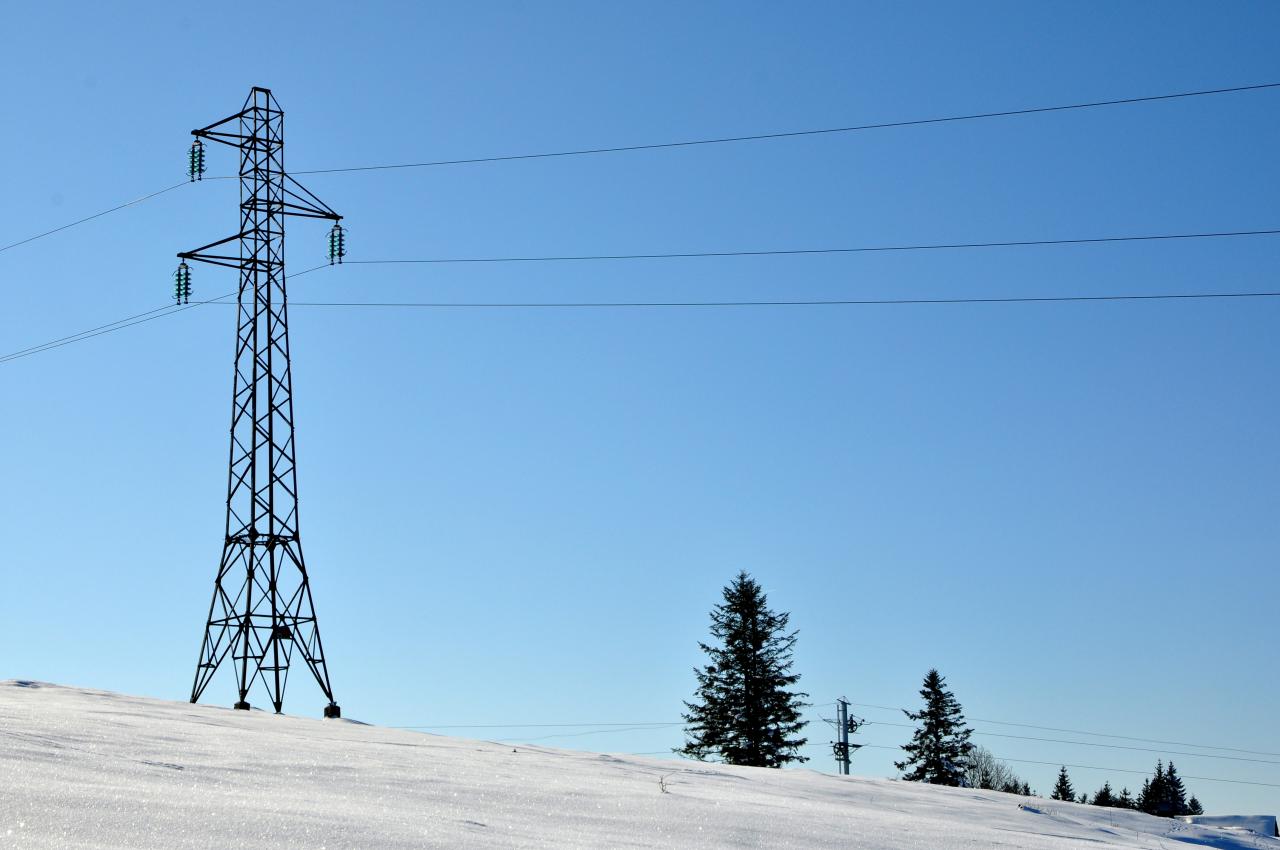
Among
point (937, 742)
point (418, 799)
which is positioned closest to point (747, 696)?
point (937, 742)

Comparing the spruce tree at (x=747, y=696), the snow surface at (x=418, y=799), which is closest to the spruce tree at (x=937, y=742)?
the spruce tree at (x=747, y=696)

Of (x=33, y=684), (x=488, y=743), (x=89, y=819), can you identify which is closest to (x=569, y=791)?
(x=89, y=819)

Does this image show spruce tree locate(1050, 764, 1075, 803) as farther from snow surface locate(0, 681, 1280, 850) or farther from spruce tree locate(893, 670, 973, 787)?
snow surface locate(0, 681, 1280, 850)

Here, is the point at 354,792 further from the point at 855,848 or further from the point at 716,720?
the point at 716,720

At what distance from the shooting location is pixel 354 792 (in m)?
7.79

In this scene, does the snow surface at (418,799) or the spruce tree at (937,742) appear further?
the spruce tree at (937,742)

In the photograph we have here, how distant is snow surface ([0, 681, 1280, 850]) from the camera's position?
6277 mm

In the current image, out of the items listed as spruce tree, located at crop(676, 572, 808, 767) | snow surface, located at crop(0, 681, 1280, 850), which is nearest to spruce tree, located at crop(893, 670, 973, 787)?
spruce tree, located at crop(676, 572, 808, 767)

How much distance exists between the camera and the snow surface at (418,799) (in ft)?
20.6

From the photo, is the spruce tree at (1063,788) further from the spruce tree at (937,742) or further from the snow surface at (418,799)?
the snow surface at (418,799)

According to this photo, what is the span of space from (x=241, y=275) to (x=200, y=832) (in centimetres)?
2547

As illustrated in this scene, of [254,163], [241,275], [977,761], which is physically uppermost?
[254,163]

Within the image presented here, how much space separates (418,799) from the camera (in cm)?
780

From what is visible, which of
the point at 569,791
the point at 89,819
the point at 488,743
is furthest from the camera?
the point at 488,743
